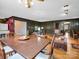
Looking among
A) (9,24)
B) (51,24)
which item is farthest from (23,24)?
(51,24)

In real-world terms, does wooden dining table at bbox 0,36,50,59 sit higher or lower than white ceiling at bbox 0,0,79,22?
lower

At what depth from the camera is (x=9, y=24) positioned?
8992 millimetres

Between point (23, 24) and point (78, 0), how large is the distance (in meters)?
7.89

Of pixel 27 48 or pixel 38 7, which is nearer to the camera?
pixel 27 48

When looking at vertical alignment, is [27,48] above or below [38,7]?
below

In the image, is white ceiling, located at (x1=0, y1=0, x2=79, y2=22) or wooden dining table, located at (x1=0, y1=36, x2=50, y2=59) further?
white ceiling, located at (x1=0, y1=0, x2=79, y2=22)

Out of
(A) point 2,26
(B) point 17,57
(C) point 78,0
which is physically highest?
(C) point 78,0

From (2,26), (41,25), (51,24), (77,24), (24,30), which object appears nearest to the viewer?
(2,26)

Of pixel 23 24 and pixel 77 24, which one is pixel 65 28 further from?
pixel 23 24

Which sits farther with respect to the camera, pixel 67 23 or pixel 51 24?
pixel 51 24

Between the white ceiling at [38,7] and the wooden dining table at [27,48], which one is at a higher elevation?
the white ceiling at [38,7]

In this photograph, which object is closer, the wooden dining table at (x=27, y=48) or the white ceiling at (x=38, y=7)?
the wooden dining table at (x=27, y=48)

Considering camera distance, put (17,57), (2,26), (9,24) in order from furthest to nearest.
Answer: (9,24), (2,26), (17,57)

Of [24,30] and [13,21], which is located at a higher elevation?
[13,21]
